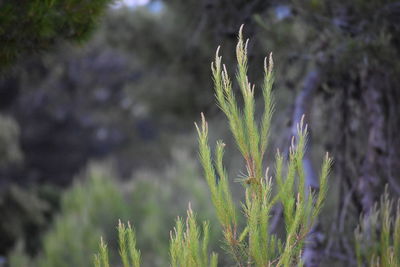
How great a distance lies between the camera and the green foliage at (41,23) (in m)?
2.10

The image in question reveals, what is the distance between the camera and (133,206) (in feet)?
34.1

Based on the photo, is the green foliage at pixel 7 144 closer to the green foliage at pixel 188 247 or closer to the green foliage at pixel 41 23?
the green foliage at pixel 41 23

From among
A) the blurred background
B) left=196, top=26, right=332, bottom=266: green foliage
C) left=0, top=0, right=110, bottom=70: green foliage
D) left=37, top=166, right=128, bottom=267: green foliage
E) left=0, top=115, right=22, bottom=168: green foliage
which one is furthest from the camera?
left=0, top=115, right=22, bottom=168: green foliage

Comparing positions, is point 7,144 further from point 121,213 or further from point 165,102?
point 165,102

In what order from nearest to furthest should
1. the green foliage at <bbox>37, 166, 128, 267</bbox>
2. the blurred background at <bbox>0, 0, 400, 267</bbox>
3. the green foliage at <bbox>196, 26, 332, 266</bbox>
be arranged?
the green foliage at <bbox>196, 26, 332, 266</bbox> < the blurred background at <bbox>0, 0, 400, 267</bbox> < the green foliage at <bbox>37, 166, 128, 267</bbox>

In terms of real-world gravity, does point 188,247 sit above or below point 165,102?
below

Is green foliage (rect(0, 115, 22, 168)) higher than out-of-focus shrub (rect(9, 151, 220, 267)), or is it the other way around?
green foliage (rect(0, 115, 22, 168))

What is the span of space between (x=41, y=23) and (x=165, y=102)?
5.96m

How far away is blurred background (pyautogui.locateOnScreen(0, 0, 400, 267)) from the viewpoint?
2883mm

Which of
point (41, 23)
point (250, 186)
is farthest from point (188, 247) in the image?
point (41, 23)

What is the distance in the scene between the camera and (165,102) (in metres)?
8.09

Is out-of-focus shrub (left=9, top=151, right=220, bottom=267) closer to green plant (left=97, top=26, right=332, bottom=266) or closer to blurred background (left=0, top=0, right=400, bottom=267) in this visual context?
blurred background (left=0, top=0, right=400, bottom=267)

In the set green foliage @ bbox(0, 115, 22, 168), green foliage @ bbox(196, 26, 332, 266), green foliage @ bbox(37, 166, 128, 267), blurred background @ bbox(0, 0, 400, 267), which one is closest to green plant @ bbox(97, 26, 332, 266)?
green foliage @ bbox(196, 26, 332, 266)

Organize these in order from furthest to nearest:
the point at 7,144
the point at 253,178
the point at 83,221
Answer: the point at 83,221 < the point at 7,144 < the point at 253,178
